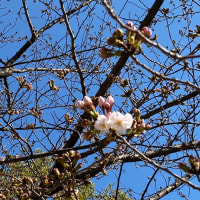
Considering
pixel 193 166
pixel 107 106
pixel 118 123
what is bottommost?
pixel 193 166

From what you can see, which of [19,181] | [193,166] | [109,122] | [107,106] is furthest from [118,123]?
[19,181]

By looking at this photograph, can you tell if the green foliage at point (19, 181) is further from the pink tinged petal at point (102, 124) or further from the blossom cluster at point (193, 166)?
the blossom cluster at point (193, 166)

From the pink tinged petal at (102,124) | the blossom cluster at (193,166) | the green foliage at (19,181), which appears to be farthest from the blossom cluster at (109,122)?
the green foliage at (19,181)

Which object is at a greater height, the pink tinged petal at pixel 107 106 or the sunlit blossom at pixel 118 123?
the pink tinged petal at pixel 107 106

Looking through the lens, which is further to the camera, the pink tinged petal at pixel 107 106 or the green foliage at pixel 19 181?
the green foliage at pixel 19 181

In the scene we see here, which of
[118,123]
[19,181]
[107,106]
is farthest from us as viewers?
[19,181]

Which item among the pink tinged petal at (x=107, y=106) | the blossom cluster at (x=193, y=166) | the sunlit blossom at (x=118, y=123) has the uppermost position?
the pink tinged petal at (x=107, y=106)

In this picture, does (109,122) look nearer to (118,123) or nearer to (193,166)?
(118,123)

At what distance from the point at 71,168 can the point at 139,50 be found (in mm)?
819

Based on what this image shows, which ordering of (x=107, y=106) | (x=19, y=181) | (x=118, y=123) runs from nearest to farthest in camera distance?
1. (x=118, y=123)
2. (x=107, y=106)
3. (x=19, y=181)

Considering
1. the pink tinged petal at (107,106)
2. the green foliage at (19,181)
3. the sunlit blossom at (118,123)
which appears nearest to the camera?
the sunlit blossom at (118,123)

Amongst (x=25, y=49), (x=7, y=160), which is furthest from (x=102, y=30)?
(x=7, y=160)

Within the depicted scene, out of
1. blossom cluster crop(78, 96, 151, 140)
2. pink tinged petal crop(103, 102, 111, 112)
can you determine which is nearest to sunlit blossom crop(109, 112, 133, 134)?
blossom cluster crop(78, 96, 151, 140)

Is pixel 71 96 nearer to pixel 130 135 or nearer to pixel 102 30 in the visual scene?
pixel 102 30
